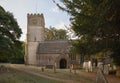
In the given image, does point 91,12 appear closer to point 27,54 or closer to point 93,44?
point 93,44

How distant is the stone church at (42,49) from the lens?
7000 cm

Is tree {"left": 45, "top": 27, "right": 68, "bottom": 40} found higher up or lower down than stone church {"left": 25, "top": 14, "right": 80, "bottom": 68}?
higher up

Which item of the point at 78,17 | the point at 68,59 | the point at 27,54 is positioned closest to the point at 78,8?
the point at 78,17

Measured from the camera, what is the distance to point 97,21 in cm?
1989

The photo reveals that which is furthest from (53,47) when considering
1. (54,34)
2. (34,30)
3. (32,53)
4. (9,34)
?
(9,34)

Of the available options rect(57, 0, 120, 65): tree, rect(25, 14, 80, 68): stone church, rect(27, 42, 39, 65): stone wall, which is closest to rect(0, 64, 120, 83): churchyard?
rect(57, 0, 120, 65): tree

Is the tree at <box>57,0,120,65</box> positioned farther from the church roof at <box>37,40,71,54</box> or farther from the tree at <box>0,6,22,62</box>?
the church roof at <box>37,40,71,54</box>

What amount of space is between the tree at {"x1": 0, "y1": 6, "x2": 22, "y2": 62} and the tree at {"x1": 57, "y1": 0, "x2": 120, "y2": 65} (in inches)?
533

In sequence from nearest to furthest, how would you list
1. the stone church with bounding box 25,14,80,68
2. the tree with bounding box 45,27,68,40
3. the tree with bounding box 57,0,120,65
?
the tree with bounding box 57,0,120,65 → the stone church with bounding box 25,14,80,68 → the tree with bounding box 45,27,68,40

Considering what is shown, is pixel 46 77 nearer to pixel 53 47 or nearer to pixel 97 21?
pixel 97 21

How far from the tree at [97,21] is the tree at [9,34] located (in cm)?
1354

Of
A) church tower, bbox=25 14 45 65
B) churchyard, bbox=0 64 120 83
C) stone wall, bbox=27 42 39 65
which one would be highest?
church tower, bbox=25 14 45 65

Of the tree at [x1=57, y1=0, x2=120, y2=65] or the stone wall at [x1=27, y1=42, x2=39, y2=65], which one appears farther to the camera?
the stone wall at [x1=27, y1=42, x2=39, y2=65]

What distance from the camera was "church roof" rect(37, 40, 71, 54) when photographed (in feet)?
236
